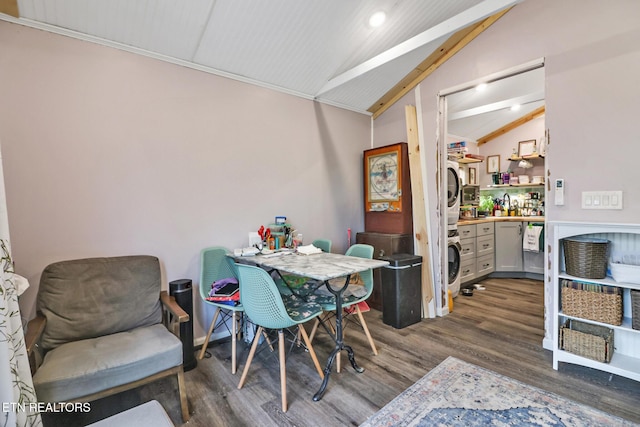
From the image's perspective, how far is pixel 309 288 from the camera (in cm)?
269

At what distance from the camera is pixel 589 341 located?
7.20 feet

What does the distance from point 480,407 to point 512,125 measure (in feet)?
16.8

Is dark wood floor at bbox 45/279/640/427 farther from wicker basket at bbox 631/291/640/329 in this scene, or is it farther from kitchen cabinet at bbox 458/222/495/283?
kitchen cabinet at bbox 458/222/495/283

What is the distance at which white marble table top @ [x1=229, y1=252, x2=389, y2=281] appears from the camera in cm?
188

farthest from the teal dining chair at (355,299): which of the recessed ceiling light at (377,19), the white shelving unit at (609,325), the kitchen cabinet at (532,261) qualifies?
the kitchen cabinet at (532,261)

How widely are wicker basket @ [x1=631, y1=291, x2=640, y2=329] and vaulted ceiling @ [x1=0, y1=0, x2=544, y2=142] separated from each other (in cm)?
216

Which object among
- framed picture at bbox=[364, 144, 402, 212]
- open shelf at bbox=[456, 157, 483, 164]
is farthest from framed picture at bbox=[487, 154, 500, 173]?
framed picture at bbox=[364, 144, 402, 212]

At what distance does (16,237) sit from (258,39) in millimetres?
2365

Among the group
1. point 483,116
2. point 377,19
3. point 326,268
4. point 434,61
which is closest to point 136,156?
point 326,268

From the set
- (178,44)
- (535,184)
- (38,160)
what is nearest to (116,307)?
(38,160)

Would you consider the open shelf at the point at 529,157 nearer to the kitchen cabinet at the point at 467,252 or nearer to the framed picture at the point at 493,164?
the framed picture at the point at 493,164

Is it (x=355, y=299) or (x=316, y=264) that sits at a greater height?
(x=316, y=264)

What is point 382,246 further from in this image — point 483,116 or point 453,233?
point 483,116

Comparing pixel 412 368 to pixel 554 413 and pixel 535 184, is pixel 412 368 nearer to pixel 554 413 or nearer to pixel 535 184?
pixel 554 413
